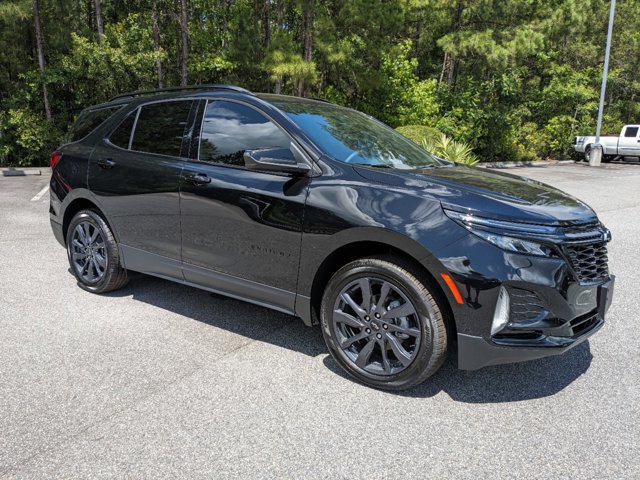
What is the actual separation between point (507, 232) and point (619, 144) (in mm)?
28325

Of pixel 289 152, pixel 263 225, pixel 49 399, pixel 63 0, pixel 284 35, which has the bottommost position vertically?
pixel 49 399

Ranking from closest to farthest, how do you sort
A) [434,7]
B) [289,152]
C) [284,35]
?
1. [289,152]
2. [284,35]
3. [434,7]

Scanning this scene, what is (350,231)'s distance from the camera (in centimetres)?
315

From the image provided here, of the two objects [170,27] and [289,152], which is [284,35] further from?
[289,152]

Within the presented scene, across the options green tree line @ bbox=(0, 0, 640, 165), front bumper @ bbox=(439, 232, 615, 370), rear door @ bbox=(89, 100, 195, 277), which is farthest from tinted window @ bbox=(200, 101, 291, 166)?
green tree line @ bbox=(0, 0, 640, 165)

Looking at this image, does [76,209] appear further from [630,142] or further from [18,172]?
[630,142]

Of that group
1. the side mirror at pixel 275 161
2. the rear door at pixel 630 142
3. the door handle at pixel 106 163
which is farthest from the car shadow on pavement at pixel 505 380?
the rear door at pixel 630 142

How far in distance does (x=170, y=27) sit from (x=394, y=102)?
9817mm

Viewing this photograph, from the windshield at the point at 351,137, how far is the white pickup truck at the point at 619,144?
25.7 m

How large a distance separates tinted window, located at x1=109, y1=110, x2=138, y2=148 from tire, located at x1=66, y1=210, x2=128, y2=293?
A: 2.34 ft

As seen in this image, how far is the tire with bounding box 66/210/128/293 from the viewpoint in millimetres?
4656

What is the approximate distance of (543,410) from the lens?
2.99 metres

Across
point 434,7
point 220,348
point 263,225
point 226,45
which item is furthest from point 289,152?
point 434,7

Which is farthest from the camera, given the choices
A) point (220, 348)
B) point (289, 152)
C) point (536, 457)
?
point (220, 348)
